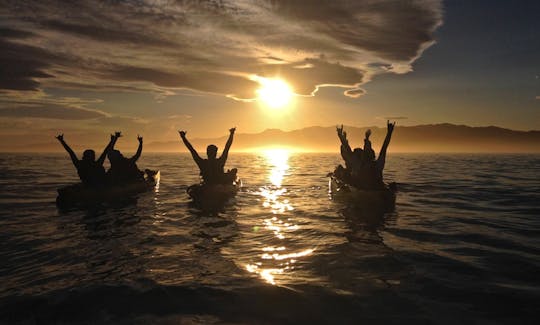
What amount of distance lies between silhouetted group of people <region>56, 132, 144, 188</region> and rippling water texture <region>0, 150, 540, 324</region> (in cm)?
250

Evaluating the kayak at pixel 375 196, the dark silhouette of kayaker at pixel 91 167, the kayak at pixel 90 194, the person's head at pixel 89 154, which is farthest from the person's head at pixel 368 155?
the person's head at pixel 89 154

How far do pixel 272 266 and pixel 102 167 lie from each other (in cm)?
1337

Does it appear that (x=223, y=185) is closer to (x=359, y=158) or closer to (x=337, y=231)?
(x=359, y=158)

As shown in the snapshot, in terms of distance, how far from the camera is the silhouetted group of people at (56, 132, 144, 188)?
A: 17188 mm

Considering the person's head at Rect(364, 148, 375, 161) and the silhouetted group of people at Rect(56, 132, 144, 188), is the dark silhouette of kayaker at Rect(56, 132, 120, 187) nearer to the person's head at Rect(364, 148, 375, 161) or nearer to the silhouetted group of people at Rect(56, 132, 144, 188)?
the silhouetted group of people at Rect(56, 132, 144, 188)

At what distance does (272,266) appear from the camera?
328 inches

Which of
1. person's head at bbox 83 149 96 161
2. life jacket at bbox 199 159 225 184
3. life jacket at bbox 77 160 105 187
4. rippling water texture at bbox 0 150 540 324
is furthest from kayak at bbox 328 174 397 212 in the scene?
person's head at bbox 83 149 96 161

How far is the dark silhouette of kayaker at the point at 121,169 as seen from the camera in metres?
19.2

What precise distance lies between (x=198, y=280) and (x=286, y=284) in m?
1.85

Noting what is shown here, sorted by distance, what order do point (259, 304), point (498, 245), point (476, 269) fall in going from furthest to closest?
point (498, 245) → point (476, 269) → point (259, 304)

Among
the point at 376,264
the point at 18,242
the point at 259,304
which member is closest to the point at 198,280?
the point at 259,304

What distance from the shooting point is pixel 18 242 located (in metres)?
10.6

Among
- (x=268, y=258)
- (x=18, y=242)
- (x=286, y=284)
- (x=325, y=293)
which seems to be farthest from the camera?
(x=18, y=242)

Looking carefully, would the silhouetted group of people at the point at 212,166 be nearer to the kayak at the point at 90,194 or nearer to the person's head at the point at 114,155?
the person's head at the point at 114,155
